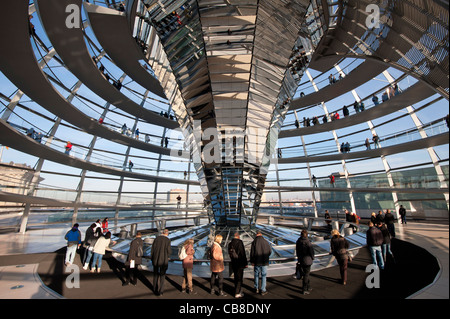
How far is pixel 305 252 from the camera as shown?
5.69 metres

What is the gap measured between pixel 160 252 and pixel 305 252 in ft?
12.0

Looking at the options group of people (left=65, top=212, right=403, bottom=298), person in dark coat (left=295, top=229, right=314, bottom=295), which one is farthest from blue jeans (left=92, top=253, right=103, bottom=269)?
person in dark coat (left=295, top=229, right=314, bottom=295)

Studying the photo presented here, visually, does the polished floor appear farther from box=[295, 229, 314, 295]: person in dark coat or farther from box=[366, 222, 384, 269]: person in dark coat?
box=[366, 222, 384, 269]: person in dark coat

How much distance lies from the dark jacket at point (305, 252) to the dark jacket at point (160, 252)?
10.9 feet

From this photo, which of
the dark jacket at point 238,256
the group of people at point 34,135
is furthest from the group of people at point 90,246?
the group of people at point 34,135

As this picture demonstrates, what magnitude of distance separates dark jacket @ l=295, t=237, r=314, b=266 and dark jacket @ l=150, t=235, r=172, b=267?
10.9 feet

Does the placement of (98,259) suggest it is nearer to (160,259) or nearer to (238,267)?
(160,259)

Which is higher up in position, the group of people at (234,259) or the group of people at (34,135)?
the group of people at (34,135)

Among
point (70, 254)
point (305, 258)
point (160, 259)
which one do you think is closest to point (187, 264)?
point (160, 259)

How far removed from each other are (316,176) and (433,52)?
2625 centimetres

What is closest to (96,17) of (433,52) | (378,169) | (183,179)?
(433,52)

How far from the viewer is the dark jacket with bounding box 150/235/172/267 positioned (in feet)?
18.4

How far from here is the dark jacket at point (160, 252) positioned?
5.59m

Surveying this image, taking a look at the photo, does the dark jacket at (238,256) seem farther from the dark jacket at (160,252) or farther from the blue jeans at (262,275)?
the dark jacket at (160,252)
